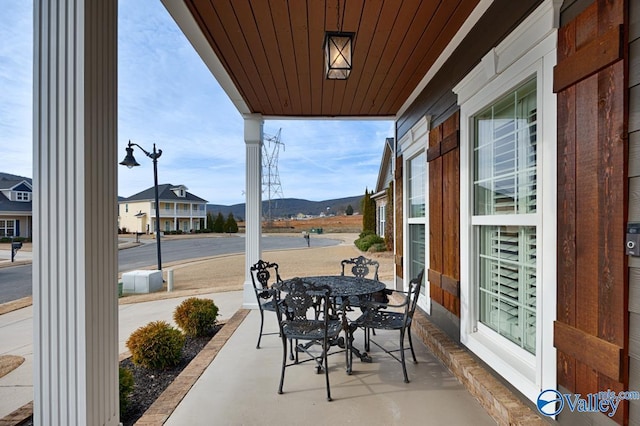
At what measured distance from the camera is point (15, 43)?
7.64 ft

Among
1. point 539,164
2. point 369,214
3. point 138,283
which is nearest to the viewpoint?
point 539,164

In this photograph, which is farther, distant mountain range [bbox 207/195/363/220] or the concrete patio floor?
distant mountain range [bbox 207/195/363/220]

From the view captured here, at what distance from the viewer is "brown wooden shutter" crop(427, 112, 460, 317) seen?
9.59ft

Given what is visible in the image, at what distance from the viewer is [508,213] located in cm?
226

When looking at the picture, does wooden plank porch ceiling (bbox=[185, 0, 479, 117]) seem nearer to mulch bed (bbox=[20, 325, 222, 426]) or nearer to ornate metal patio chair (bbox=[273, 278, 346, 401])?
ornate metal patio chair (bbox=[273, 278, 346, 401])

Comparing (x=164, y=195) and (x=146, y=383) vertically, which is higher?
(x=164, y=195)

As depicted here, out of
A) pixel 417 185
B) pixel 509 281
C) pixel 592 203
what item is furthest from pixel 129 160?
pixel 592 203

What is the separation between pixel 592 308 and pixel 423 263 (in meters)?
2.66

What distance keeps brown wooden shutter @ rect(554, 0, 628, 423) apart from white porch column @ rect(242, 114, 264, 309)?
3.98 metres

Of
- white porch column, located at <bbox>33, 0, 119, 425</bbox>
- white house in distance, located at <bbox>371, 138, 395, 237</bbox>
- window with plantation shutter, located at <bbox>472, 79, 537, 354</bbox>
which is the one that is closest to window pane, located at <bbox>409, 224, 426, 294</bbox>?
window with plantation shutter, located at <bbox>472, 79, 537, 354</bbox>

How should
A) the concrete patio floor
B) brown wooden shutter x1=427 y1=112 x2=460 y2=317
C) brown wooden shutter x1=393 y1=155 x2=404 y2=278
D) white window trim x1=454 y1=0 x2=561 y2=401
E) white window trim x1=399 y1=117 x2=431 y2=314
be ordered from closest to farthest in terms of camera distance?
white window trim x1=454 y1=0 x2=561 y2=401 < the concrete patio floor < brown wooden shutter x1=427 y1=112 x2=460 y2=317 < white window trim x1=399 y1=117 x2=431 y2=314 < brown wooden shutter x1=393 y1=155 x2=404 y2=278

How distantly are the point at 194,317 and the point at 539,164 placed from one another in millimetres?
3584

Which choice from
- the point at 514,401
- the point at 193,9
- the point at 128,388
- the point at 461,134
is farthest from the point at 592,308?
the point at 193,9

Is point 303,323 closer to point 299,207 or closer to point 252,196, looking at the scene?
point 252,196
